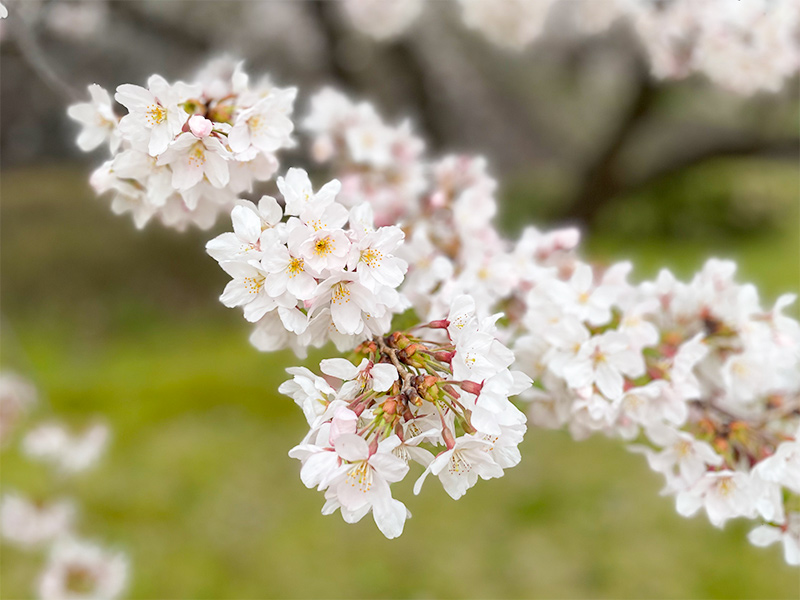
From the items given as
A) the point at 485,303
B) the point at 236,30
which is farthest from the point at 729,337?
the point at 236,30

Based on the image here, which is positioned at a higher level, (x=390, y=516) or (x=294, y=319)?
(x=294, y=319)

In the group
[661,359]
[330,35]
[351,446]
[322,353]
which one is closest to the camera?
[351,446]

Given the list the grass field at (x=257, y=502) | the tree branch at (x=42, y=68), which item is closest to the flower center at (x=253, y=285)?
the tree branch at (x=42, y=68)

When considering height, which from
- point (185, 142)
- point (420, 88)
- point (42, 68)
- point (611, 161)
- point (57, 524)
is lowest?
point (185, 142)

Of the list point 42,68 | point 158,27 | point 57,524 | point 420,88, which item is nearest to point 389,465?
point 42,68

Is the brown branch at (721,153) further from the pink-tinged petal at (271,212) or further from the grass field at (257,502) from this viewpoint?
the pink-tinged petal at (271,212)

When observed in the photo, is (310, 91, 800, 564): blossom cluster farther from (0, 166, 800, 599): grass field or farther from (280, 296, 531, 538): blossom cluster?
(0, 166, 800, 599): grass field

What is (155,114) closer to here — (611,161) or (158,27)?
(158,27)

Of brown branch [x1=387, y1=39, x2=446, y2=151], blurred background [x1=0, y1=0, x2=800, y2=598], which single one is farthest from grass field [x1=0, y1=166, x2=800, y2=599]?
brown branch [x1=387, y1=39, x2=446, y2=151]
